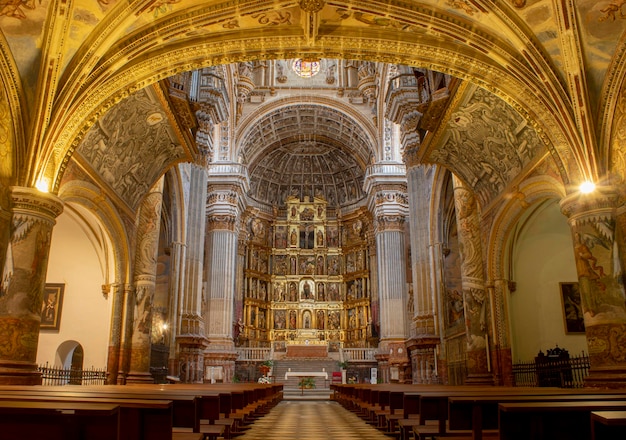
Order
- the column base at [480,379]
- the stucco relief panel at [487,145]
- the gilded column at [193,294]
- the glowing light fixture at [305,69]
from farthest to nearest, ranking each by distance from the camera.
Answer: the glowing light fixture at [305,69]
the gilded column at [193,294]
the column base at [480,379]
the stucco relief panel at [487,145]

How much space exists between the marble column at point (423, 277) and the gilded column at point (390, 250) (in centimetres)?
839

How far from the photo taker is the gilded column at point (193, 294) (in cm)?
1814

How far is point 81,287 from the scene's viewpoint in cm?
1441

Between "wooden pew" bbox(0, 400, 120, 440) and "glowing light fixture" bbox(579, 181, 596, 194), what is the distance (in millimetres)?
8047

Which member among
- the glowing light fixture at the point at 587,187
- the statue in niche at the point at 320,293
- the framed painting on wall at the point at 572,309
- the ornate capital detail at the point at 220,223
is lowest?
the framed painting on wall at the point at 572,309

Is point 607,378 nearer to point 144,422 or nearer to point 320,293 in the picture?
point 144,422

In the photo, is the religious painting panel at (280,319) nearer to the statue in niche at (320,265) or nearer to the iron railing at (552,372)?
the statue in niche at (320,265)

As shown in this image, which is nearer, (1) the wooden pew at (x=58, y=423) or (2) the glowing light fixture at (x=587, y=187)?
(1) the wooden pew at (x=58, y=423)

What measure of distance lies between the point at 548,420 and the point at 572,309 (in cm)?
1072

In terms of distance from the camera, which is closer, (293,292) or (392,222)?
(392,222)

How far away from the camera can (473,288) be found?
13469 mm

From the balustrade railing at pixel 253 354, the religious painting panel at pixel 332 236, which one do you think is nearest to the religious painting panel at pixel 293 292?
the religious painting panel at pixel 332 236

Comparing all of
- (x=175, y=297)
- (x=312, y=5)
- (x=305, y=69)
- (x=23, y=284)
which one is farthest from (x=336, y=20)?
(x=305, y=69)

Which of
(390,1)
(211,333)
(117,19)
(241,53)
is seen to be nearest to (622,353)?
(390,1)
